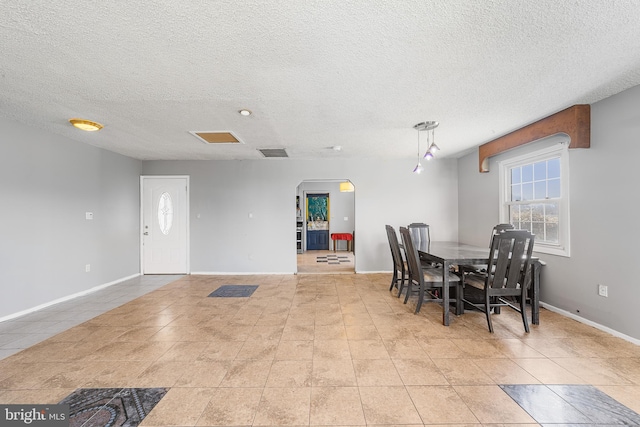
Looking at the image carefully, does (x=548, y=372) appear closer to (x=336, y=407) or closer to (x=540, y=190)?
(x=336, y=407)

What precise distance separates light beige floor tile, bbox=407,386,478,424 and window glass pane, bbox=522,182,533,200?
127 inches

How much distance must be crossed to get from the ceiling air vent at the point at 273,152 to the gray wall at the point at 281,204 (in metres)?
0.37

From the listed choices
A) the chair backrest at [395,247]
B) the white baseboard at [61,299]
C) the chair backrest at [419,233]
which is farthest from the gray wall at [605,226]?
the white baseboard at [61,299]

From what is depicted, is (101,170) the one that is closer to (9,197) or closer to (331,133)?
(9,197)

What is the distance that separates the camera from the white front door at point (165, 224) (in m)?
5.34

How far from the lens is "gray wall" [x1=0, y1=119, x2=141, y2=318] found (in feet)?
10.0

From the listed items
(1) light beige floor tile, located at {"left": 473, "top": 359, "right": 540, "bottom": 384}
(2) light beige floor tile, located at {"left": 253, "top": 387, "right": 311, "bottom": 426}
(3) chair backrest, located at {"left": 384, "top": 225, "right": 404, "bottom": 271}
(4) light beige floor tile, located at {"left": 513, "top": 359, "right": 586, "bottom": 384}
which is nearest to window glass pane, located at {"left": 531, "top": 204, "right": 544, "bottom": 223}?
(3) chair backrest, located at {"left": 384, "top": 225, "right": 404, "bottom": 271}

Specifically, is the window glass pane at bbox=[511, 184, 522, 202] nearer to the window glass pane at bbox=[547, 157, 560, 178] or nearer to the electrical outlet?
the window glass pane at bbox=[547, 157, 560, 178]

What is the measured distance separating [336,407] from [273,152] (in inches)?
160

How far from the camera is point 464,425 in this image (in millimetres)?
1468

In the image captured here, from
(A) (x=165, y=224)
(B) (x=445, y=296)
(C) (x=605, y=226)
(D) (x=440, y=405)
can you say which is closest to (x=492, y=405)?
(D) (x=440, y=405)

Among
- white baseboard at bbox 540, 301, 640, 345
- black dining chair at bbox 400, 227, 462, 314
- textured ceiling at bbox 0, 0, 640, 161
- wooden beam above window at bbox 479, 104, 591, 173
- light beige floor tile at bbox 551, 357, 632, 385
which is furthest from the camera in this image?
black dining chair at bbox 400, 227, 462, 314

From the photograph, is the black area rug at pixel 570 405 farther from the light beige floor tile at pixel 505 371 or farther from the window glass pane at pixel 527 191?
the window glass pane at pixel 527 191

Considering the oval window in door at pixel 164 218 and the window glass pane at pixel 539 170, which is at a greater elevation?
the window glass pane at pixel 539 170
